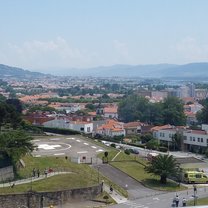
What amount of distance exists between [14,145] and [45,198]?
5.20 m

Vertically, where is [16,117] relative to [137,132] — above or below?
above

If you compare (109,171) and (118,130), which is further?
(118,130)

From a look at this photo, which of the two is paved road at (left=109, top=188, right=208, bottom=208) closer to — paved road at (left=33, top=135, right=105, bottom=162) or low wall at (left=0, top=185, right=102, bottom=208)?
low wall at (left=0, top=185, right=102, bottom=208)

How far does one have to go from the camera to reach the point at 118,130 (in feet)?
228

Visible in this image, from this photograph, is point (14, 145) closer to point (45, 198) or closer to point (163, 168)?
point (45, 198)

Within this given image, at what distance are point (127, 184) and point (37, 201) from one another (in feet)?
27.3

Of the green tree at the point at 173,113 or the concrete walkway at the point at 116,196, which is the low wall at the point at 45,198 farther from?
the green tree at the point at 173,113

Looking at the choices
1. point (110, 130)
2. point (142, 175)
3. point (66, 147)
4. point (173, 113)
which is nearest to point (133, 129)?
point (110, 130)

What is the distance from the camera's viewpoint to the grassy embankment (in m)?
35.6

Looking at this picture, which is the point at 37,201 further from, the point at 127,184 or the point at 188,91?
the point at 188,91

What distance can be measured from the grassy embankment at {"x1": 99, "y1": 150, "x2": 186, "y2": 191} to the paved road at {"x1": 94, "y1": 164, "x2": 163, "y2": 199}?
0.50 metres

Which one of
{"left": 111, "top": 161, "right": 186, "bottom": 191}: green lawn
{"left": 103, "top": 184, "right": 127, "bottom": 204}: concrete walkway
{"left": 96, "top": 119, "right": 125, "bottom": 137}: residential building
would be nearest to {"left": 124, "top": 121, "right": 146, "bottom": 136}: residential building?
{"left": 96, "top": 119, "right": 125, "bottom": 137}: residential building

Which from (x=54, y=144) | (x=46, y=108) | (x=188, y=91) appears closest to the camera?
(x=54, y=144)

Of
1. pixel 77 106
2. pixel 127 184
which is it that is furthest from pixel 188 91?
pixel 127 184
